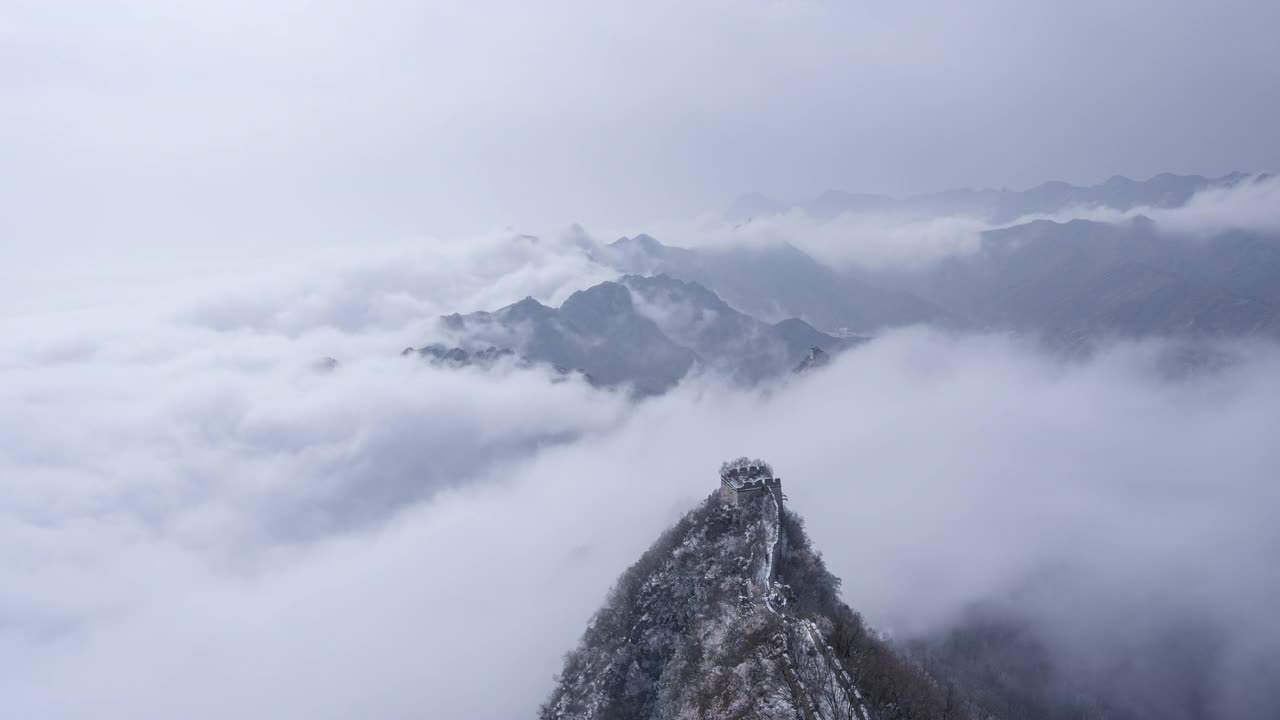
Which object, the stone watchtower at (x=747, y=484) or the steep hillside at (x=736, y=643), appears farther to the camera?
the stone watchtower at (x=747, y=484)

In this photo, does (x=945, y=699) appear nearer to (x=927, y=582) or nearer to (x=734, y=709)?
(x=734, y=709)

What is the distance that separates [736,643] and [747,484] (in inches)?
969

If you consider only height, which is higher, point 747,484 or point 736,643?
point 747,484

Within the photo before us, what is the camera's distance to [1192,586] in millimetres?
195875

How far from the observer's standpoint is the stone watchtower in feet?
273

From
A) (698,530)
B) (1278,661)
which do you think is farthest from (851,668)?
(1278,661)

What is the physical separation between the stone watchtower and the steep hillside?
39.1 inches

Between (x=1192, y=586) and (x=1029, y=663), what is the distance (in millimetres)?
90991

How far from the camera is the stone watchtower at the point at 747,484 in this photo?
83188 mm

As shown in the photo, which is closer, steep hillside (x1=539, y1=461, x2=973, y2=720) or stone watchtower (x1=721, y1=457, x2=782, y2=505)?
steep hillside (x1=539, y1=461, x2=973, y2=720)

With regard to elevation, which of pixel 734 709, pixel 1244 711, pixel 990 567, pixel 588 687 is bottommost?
pixel 1244 711

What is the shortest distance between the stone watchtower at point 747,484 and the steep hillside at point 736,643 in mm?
994

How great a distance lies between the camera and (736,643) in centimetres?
6188

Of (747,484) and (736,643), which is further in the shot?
(747,484)
